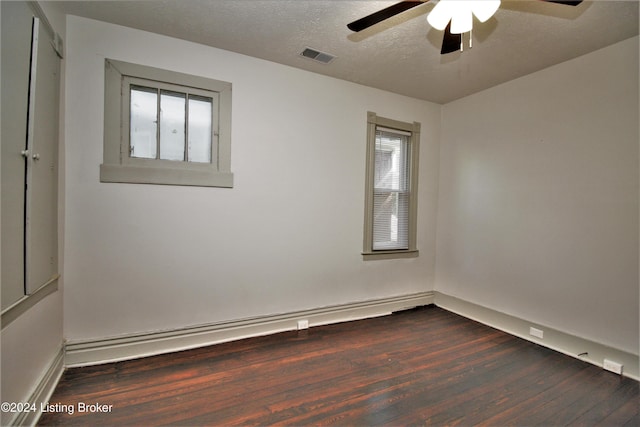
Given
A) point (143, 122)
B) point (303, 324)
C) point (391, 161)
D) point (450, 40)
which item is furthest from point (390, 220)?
point (143, 122)

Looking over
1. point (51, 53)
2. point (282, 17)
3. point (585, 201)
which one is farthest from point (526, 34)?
point (51, 53)

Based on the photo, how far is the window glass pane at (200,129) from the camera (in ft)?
9.18

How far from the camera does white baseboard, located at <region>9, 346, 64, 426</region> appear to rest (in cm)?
167

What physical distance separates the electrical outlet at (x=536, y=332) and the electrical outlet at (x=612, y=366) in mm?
498

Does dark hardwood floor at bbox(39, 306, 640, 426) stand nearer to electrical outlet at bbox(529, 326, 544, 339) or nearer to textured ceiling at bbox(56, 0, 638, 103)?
electrical outlet at bbox(529, 326, 544, 339)

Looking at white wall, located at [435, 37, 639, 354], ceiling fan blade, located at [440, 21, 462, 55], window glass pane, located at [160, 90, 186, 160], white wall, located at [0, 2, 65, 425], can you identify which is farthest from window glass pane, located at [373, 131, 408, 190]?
white wall, located at [0, 2, 65, 425]

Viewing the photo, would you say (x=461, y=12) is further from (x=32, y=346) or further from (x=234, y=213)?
(x=32, y=346)

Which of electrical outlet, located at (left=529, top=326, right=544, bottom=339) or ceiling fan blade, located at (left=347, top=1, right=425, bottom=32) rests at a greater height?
ceiling fan blade, located at (left=347, top=1, right=425, bottom=32)

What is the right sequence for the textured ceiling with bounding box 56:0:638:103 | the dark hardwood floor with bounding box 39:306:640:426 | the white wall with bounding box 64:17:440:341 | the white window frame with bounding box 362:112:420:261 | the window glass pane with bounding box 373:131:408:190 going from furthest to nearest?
the window glass pane with bounding box 373:131:408:190
the white window frame with bounding box 362:112:420:261
the white wall with bounding box 64:17:440:341
the textured ceiling with bounding box 56:0:638:103
the dark hardwood floor with bounding box 39:306:640:426

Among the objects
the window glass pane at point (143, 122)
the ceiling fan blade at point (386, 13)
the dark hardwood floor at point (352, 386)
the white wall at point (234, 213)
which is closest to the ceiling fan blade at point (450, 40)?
the ceiling fan blade at point (386, 13)

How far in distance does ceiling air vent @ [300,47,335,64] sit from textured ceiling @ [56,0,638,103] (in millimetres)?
60

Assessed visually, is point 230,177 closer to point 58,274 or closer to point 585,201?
point 58,274

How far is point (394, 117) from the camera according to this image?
3.89 m

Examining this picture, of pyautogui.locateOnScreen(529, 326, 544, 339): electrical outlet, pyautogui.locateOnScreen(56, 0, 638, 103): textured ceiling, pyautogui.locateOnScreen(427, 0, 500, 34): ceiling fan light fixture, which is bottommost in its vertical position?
pyautogui.locateOnScreen(529, 326, 544, 339): electrical outlet
